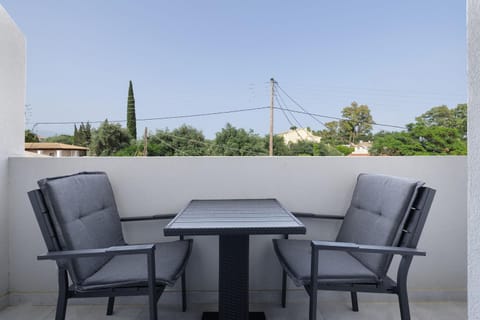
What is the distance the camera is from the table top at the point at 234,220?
4.36 feet

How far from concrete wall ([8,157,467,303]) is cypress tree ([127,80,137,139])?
4953 millimetres

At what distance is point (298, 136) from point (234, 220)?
8.97 m

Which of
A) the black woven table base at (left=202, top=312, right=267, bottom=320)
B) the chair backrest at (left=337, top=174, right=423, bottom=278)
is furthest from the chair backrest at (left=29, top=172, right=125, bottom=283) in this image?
the chair backrest at (left=337, top=174, right=423, bottom=278)

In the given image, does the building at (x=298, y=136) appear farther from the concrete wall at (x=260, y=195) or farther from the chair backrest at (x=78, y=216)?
the chair backrest at (x=78, y=216)

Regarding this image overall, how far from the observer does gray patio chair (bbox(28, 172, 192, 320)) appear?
144cm

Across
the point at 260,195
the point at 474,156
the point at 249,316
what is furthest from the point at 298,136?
the point at 474,156

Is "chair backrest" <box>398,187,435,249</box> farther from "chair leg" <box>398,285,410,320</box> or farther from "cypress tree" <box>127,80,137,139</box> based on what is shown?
"cypress tree" <box>127,80,137,139</box>

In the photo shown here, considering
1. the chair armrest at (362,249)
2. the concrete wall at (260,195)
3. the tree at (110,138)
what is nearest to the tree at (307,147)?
the tree at (110,138)

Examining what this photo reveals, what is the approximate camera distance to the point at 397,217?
5.35ft

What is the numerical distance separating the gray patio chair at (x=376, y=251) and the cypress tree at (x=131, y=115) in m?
6.14

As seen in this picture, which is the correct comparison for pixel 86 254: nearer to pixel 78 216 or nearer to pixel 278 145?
pixel 78 216

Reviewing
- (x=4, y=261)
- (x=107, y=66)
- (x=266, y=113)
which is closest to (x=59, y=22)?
(x=107, y=66)

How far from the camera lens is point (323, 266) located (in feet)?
5.39

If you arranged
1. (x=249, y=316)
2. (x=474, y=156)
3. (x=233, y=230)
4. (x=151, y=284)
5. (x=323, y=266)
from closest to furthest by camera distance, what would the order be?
(x=474, y=156) → (x=233, y=230) → (x=151, y=284) → (x=323, y=266) → (x=249, y=316)
